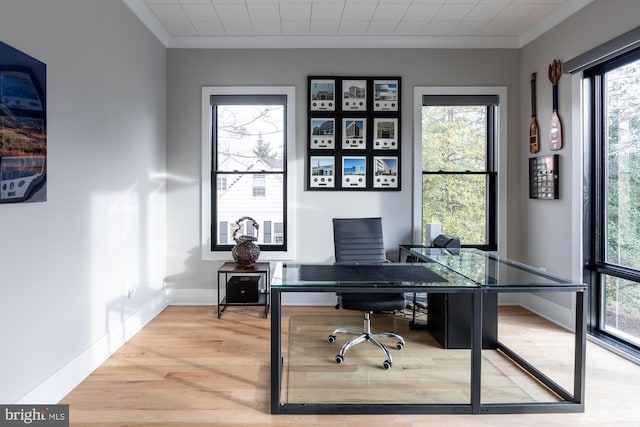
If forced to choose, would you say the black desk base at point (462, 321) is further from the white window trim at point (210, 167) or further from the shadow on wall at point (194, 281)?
the shadow on wall at point (194, 281)

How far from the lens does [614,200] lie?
3203 millimetres

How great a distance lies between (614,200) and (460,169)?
1.54 metres

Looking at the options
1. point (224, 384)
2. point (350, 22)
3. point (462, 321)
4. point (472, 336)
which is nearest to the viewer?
→ point (472, 336)

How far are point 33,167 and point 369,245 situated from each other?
2.45m

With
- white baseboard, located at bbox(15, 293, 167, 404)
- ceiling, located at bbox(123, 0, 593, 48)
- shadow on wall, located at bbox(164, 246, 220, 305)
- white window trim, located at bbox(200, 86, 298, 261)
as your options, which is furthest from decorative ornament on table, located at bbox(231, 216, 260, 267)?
ceiling, located at bbox(123, 0, 593, 48)

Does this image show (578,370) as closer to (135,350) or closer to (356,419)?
(356,419)

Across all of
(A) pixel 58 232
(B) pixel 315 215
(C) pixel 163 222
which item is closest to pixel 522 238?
(B) pixel 315 215

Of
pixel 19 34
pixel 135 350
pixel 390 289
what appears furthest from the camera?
pixel 135 350

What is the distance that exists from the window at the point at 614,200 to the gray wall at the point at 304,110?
107 cm

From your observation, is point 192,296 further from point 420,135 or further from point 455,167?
point 455,167

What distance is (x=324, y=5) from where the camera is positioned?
11.5ft

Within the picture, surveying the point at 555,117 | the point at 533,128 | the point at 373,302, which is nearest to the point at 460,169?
the point at 533,128

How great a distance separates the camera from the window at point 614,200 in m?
3.00

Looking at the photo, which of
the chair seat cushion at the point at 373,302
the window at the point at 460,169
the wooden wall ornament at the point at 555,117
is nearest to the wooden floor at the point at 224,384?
the chair seat cushion at the point at 373,302
